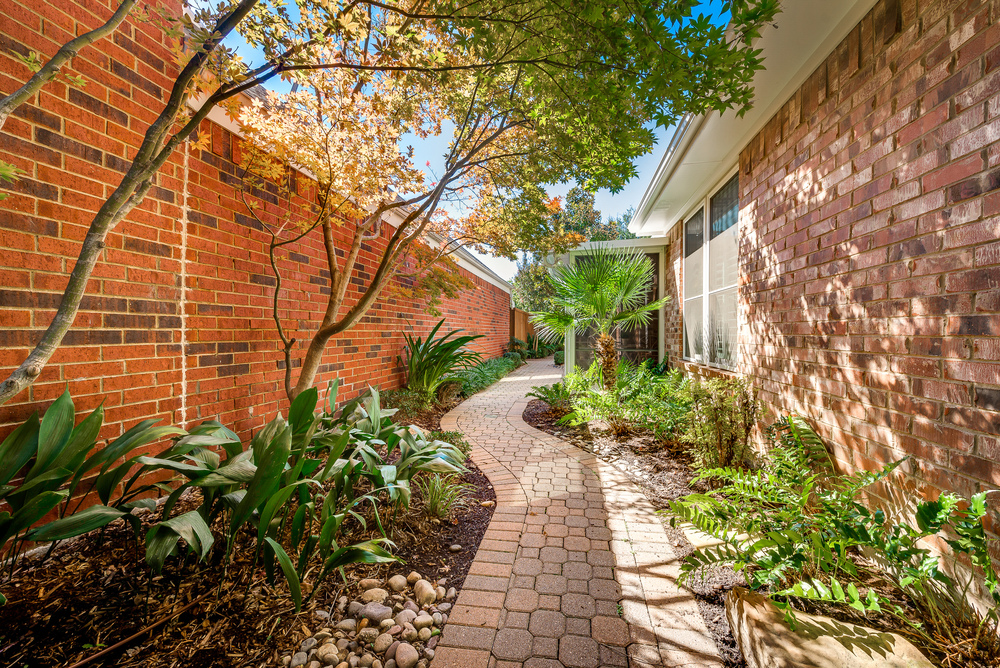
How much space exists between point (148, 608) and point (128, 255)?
1.69 m

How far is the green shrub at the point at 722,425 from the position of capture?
2994 mm

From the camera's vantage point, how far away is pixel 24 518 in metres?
1.25

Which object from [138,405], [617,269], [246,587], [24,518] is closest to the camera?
[24,518]

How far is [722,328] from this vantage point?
175 inches

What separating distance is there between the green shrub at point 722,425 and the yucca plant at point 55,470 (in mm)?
3292

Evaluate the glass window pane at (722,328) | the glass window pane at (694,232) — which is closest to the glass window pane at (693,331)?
the glass window pane at (722,328)

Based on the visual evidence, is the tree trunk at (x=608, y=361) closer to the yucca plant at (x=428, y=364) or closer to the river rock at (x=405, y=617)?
the yucca plant at (x=428, y=364)

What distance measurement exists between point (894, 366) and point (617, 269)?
9.67 feet

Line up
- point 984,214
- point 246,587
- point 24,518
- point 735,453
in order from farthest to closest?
1. point 735,453
2. point 246,587
3. point 984,214
4. point 24,518

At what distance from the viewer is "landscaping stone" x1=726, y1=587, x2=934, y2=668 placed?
1.26m

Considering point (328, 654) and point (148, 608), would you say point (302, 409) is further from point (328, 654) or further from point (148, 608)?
point (328, 654)

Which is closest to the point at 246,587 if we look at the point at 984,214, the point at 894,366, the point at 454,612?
the point at 454,612

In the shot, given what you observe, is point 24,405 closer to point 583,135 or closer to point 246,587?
point 246,587

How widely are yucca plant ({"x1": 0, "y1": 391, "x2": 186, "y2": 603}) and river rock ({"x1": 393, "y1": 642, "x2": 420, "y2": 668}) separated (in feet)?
3.43
